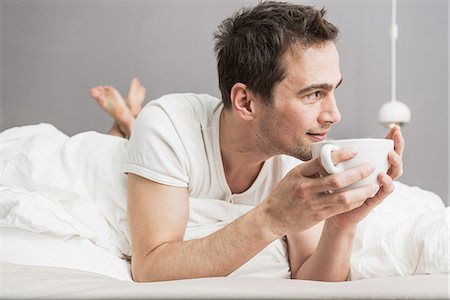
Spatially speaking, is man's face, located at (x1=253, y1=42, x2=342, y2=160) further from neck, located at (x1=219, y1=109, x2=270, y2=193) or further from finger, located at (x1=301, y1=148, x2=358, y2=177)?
finger, located at (x1=301, y1=148, x2=358, y2=177)

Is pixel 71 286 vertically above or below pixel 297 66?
below

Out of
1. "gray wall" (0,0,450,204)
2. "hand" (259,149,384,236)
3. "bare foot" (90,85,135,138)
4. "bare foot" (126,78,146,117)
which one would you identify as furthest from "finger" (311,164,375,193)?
"gray wall" (0,0,450,204)

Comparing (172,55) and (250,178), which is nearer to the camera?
(250,178)

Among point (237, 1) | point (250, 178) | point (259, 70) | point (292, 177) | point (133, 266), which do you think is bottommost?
point (133, 266)

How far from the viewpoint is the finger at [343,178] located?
0.80 meters

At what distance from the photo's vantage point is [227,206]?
1290 mm

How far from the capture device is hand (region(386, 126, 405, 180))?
0.85 m

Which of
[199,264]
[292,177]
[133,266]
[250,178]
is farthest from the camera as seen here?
[250,178]

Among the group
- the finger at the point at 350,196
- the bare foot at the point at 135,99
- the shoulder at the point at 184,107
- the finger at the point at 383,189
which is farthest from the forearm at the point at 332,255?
the bare foot at the point at 135,99

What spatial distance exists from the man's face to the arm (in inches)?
10.4

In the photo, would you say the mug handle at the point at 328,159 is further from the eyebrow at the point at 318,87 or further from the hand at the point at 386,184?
the eyebrow at the point at 318,87

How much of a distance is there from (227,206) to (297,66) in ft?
1.19

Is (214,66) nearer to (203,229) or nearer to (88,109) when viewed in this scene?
(88,109)

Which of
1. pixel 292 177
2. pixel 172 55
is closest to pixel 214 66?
pixel 172 55
